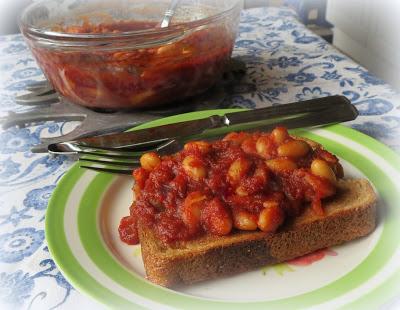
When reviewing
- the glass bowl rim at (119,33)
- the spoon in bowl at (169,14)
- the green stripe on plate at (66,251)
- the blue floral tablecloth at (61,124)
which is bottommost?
the blue floral tablecloth at (61,124)

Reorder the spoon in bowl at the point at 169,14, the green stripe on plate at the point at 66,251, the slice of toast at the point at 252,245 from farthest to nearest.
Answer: the spoon in bowl at the point at 169,14, the slice of toast at the point at 252,245, the green stripe on plate at the point at 66,251

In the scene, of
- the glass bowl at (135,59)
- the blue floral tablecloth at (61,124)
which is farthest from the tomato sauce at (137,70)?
the blue floral tablecloth at (61,124)

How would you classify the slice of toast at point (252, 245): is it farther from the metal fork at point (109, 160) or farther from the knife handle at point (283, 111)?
the knife handle at point (283, 111)

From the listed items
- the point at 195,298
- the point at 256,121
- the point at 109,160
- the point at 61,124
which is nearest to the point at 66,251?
the point at 195,298

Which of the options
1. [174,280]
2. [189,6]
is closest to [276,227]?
[174,280]

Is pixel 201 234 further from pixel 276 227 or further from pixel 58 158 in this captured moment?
pixel 58 158

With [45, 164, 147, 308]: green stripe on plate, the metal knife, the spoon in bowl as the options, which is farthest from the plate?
the spoon in bowl
